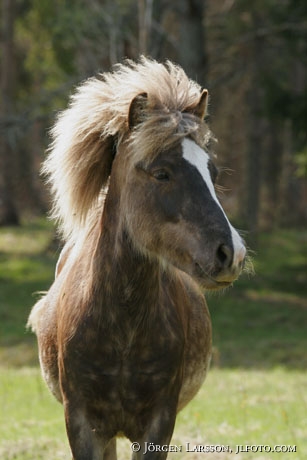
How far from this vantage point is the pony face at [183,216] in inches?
162

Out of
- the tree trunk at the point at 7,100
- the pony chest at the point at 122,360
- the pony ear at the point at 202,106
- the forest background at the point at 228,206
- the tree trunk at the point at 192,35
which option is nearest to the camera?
the pony chest at the point at 122,360

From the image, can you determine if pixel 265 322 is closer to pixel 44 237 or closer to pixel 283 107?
pixel 283 107

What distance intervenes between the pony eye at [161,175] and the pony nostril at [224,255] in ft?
1.69

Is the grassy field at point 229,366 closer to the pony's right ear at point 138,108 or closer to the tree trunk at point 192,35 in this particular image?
the pony's right ear at point 138,108

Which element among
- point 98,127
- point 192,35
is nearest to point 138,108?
point 98,127

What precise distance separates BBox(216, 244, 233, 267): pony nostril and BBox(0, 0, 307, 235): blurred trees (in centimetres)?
547

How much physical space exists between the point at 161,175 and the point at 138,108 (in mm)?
415

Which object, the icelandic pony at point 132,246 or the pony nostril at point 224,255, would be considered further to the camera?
the icelandic pony at point 132,246

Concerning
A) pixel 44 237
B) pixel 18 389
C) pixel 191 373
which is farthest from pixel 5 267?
pixel 191 373

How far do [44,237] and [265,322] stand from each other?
971cm

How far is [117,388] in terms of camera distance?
179 inches

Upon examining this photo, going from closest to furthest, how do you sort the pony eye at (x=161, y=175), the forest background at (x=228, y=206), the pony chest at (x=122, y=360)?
the pony eye at (x=161, y=175) → the pony chest at (x=122, y=360) → the forest background at (x=228, y=206)

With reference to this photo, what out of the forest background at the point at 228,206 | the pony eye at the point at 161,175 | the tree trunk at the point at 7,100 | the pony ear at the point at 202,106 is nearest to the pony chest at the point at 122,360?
the pony eye at the point at 161,175

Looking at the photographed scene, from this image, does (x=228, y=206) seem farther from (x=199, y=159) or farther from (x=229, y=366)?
(x=199, y=159)
